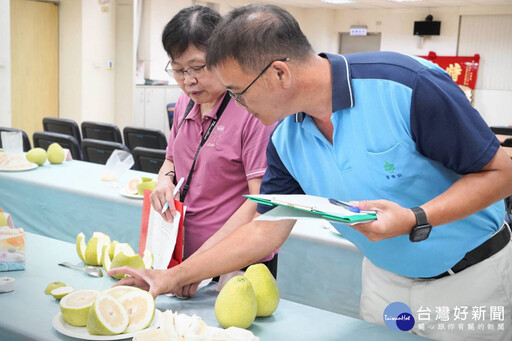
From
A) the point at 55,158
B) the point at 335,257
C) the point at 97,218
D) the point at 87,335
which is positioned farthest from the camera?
the point at 55,158

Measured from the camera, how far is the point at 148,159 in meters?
4.08

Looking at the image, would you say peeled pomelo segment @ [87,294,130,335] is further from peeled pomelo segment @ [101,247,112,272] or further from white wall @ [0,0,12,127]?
white wall @ [0,0,12,127]

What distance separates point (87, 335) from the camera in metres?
1.39

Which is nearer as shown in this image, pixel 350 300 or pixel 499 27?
pixel 350 300

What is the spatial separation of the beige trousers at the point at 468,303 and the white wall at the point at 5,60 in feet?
19.4

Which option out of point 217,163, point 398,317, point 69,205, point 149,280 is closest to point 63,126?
point 69,205

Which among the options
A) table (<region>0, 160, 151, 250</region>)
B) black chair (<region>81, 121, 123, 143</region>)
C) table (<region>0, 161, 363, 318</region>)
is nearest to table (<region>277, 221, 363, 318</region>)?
table (<region>0, 161, 363, 318</region>)

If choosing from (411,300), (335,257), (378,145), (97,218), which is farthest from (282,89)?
(97,218)

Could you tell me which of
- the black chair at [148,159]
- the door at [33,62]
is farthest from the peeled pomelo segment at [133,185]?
the door at [33,62]

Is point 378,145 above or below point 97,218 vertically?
above

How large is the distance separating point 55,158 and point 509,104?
11128mm

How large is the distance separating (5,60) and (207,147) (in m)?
5.29

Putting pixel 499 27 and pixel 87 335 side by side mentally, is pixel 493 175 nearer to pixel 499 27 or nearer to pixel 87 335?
pixel 87 335

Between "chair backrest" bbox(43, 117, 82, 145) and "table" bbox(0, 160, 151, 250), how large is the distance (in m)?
2.10
